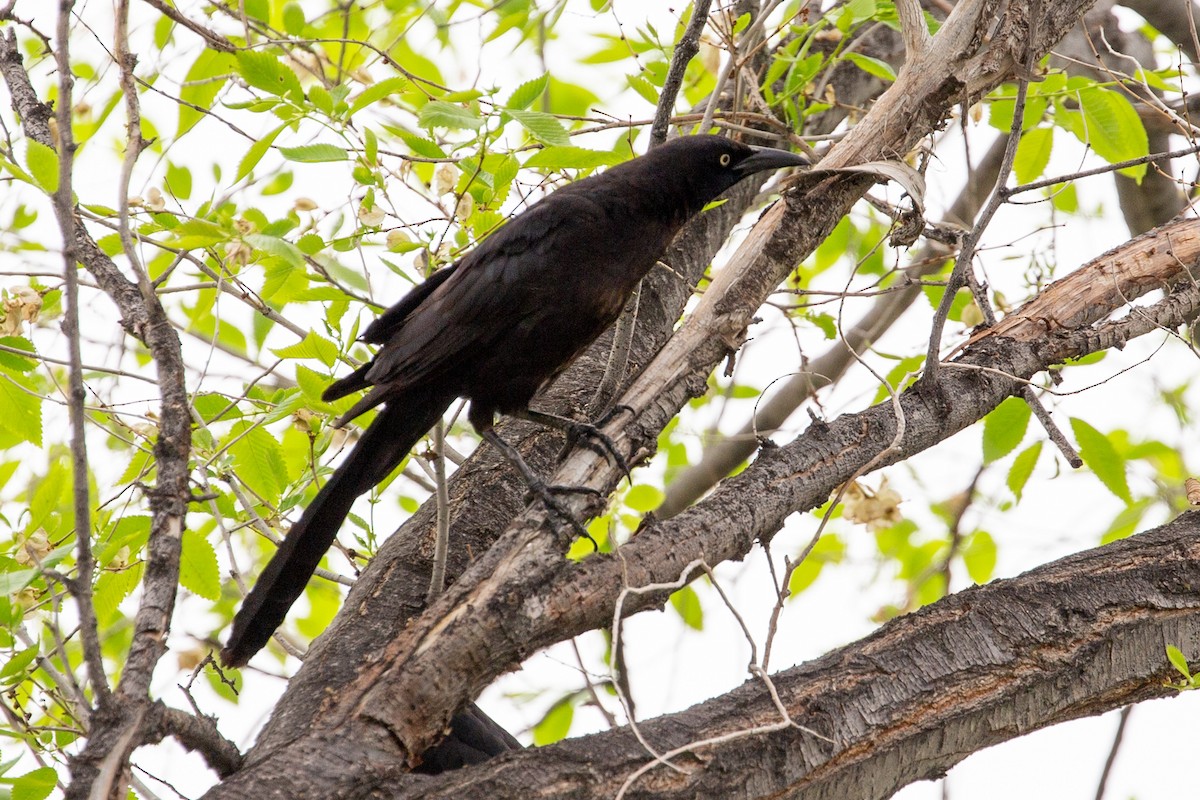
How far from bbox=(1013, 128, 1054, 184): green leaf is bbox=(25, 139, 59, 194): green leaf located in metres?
3.50

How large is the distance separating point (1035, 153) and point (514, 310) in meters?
2.24

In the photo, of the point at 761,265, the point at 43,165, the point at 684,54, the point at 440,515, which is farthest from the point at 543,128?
the point at 43,165

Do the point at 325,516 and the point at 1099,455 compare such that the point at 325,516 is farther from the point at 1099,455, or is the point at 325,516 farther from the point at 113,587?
the point at 1099,455

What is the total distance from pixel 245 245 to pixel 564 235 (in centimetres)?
114

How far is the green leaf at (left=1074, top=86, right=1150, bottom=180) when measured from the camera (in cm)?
369

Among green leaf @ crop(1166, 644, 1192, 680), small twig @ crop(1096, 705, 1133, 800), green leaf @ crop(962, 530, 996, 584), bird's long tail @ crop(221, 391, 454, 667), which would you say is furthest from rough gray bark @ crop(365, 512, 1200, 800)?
green leaf @ crop(962, 530, 996, 584)

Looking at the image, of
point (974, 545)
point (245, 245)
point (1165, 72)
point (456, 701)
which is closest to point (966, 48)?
point (1165, 72)


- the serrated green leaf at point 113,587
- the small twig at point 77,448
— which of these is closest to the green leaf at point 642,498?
the serrated green leaf at point 113,587

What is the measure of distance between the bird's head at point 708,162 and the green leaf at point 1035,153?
3.50ft

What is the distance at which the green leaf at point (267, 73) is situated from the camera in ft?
9.45

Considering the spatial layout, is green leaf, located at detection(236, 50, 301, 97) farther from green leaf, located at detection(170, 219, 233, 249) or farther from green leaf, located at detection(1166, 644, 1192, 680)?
green leaf, located at detection(1166, 644, 1192, 680)

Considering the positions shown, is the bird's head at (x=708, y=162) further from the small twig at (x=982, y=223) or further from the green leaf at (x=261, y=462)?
the green leaf at (x=261, y=462)

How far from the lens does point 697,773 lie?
230 centimetres

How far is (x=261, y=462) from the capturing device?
335 centimetres
